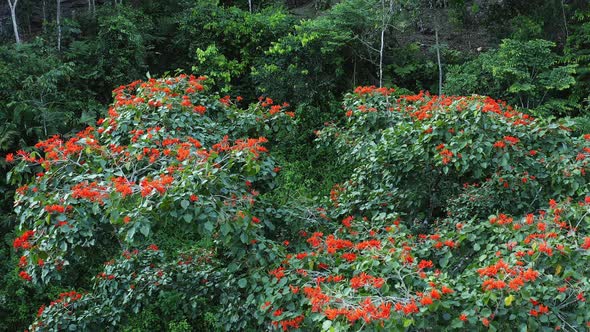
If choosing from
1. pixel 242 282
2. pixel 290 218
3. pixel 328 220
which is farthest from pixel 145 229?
pixel 328 220

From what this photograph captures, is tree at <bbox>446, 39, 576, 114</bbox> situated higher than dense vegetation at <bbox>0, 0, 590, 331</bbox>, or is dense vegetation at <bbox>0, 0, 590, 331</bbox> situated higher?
dense vegetation at <bbox>0, 0, 590, 331</bbox>

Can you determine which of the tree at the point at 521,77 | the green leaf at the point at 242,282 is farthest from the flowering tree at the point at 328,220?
the tree at the point at 521,77

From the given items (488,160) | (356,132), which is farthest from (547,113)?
(488,160)

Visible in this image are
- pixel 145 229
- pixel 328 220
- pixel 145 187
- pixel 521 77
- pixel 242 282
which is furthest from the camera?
pixel 521 77

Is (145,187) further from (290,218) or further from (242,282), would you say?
(290,218)

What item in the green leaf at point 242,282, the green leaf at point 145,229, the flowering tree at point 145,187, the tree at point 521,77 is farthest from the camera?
the tree at point 521,77

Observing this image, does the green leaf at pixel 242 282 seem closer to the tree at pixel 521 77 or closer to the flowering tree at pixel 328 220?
the flowering tree at pixel 328 220

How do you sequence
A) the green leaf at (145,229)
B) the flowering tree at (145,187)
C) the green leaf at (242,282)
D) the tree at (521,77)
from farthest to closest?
1. the tree at (521,77)
2. the green leaf at (242,282)
3. the flowering tree at (145,187)
4. the green leaf at (145,229)

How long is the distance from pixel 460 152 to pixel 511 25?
759 centimetres

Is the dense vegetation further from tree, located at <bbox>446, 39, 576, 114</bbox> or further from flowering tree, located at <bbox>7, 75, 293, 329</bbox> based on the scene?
tree, located at <bbox>446, 39, 576, 114</bbox>

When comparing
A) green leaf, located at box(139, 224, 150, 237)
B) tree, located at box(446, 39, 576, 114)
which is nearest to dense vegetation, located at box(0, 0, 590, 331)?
green leaf, located at box(139, 224, 150, 237)

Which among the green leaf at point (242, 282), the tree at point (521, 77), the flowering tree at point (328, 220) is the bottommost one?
the tree at point (521, 77)

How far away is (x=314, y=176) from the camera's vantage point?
27.8ft

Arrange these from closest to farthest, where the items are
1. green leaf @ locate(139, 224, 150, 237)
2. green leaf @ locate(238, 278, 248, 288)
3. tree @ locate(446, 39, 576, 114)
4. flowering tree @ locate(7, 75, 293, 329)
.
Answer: green leaf @ locate(139, 224, 150, 237), flowering tree @ locate(7, 75, 293, 329), green leaf @ locate(238, 278, 248, 288), tree @ locate(446, 39, 576, 114)
